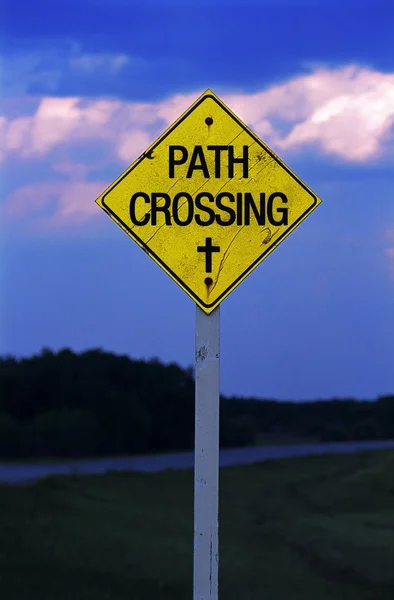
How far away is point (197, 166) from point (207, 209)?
231mm

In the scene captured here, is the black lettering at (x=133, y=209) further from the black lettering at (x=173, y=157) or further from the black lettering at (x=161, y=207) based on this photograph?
the black lettering at (x=173, y=157)

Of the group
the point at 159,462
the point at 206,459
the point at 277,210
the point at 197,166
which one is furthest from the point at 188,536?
the point at 197,166

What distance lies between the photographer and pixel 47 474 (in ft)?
37.6

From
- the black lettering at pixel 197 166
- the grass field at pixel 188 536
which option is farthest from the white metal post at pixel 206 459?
the grass field at pixel 188 536

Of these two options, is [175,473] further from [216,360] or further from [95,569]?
[216,360]

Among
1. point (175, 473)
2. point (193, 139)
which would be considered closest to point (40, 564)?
point (175, 473)

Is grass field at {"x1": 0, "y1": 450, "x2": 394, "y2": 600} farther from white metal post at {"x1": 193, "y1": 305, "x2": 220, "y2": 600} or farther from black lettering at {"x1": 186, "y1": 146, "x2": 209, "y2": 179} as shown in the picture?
black lettering at {"x1": 186, "y1": 146, "x2": 209, "y2": 179}

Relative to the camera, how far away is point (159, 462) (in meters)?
13.2

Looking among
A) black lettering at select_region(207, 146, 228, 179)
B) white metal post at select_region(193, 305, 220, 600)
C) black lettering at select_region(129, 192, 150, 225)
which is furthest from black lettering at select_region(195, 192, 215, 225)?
white metal post at select_region(193, 305, 220, 600)

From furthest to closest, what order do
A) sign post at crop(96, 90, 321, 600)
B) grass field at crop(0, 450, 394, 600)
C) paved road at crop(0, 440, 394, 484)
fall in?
paved road at crop(0, 440, 394, 484) < grass field at crop(0, 450, 394, 600) < sign post at crop(96, 90, 321, 600)

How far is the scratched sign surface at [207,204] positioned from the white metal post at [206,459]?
6.6 inches

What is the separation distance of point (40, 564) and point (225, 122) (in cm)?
514

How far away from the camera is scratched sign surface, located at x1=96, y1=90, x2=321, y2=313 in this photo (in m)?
4.55

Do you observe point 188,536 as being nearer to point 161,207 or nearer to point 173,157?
point 161,207
